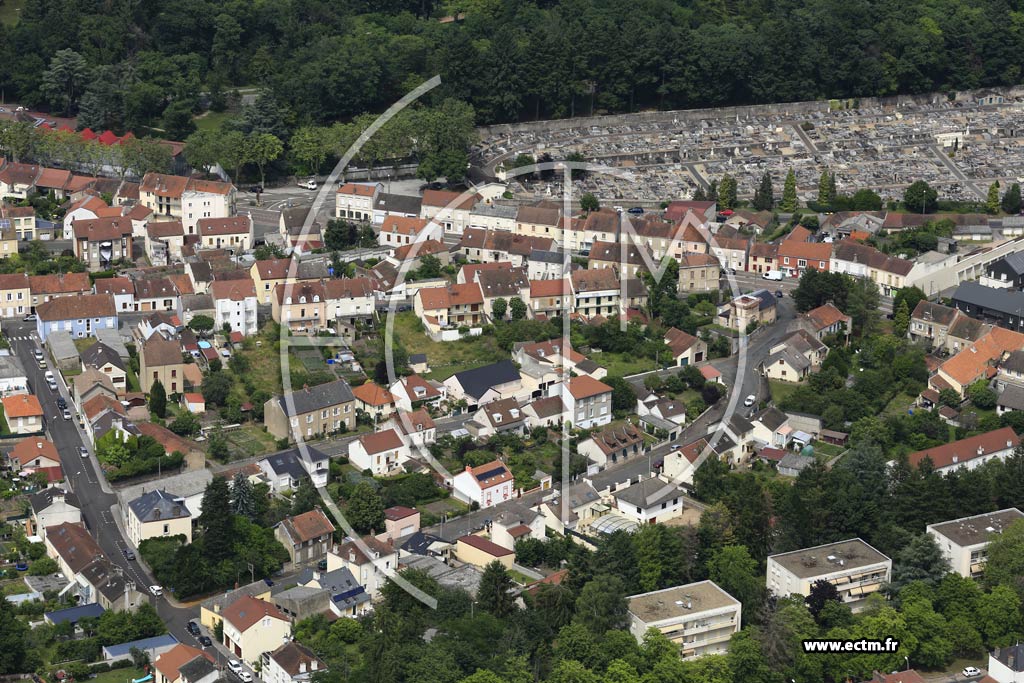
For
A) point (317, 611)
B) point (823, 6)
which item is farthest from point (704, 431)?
point (823, 6)

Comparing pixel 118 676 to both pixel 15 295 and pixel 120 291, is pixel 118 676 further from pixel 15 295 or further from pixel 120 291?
pixel 15 295

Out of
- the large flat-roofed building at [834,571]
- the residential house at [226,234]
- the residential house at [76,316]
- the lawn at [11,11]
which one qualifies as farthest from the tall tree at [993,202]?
the lawn at [11,11]

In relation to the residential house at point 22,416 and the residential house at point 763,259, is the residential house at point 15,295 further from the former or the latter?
the residential house at point 763,259

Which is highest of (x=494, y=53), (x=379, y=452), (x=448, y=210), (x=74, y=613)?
(x=494, y=53)

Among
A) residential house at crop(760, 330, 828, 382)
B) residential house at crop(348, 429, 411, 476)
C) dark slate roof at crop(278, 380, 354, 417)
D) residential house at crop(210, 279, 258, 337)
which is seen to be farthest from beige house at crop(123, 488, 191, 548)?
residential house at crop(760, 330, 828, 382)

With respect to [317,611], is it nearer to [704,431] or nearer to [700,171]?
[704,431]

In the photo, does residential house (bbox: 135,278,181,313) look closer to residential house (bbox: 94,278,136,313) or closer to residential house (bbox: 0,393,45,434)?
residential house (bbox: 94,278,136,313)

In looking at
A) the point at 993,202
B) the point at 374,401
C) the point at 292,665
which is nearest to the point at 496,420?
the point at 374,401
